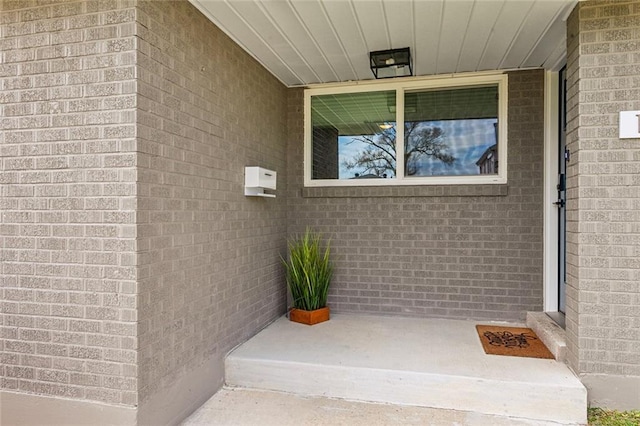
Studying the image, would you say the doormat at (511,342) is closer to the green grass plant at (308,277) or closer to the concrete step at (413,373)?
the concrete step at (413,373)

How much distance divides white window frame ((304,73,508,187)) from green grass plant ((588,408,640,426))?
2030 millimetres

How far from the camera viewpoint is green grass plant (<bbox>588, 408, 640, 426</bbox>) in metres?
2.36

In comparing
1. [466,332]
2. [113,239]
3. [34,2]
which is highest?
[34,2]

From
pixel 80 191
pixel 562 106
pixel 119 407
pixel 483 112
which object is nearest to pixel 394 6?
pixel 483 112

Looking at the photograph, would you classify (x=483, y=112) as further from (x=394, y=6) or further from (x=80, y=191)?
(x=80, y=191)

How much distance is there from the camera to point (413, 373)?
264 centimetres

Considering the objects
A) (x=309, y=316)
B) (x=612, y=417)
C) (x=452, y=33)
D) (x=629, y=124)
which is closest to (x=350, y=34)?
(x=452, y=33)

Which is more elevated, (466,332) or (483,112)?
(483,112)

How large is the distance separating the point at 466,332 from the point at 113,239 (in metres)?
2.90

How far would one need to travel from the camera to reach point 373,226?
4.09 m

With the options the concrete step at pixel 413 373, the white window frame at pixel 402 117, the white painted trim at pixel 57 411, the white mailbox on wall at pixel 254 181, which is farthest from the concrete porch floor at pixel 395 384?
the white window frame at pixel 402 117

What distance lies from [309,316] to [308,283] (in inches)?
12.1

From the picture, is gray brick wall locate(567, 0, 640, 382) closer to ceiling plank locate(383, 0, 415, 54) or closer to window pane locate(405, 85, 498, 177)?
ceiling plank locate(383, 0, 415, 54)

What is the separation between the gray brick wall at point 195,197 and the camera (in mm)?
2199
